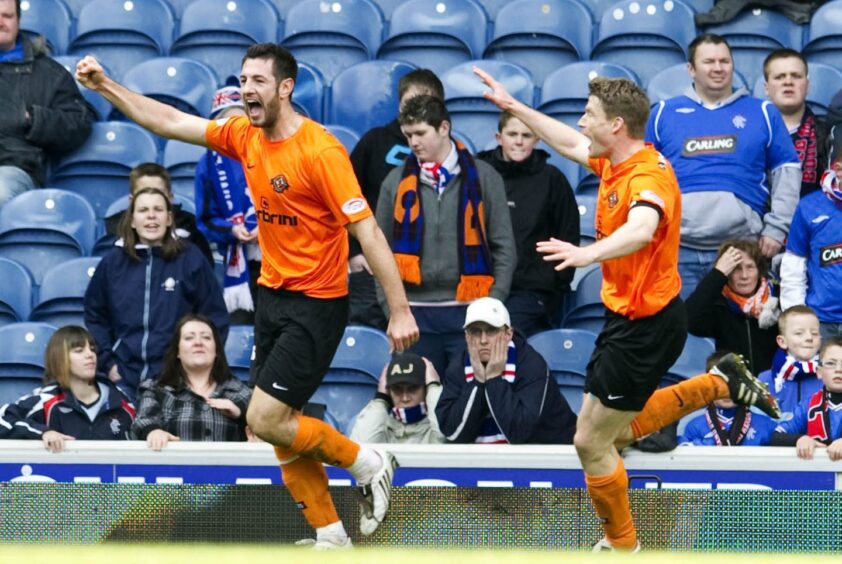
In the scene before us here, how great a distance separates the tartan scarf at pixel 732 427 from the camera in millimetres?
6949

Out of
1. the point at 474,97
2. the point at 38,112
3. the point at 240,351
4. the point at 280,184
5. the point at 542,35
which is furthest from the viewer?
the point at 542,35

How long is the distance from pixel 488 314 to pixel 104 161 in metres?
3.27

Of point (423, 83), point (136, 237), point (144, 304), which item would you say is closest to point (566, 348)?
point (423, 83)

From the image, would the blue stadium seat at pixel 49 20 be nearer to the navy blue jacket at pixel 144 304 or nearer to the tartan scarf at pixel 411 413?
the navy blue jacket at pixel 144 304

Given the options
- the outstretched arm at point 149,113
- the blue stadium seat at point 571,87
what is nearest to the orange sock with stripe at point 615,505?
the outstretched arm at point 149,113

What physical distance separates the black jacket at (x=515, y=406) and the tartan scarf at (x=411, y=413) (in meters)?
0.25

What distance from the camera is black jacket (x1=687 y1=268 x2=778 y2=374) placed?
7.49 m

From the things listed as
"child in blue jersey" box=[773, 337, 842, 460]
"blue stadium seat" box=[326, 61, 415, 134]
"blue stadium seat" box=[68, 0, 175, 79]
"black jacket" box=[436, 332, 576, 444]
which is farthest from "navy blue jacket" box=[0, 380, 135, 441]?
"blue stadium seat" box=[68, 0, 175, 79]

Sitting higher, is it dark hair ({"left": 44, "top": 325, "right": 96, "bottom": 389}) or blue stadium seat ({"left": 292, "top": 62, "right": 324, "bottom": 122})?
blue stadium seat ({"left": 292, "top": 62, "right": 324, "bottom": 122})

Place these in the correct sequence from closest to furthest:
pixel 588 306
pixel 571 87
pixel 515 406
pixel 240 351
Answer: pixel 515 406 < pixel 240 351 < pixel 588 306 < pixel 571 87

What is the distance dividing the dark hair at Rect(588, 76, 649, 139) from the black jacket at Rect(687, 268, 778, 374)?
67.5 inches

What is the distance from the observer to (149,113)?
247 inches

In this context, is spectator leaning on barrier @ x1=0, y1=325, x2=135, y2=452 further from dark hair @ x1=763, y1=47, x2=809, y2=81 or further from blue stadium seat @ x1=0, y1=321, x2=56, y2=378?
dark hair @ x1=763, y1=47, x2=809, y2=81

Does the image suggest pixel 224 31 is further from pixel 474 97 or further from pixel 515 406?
pixel 515 406
